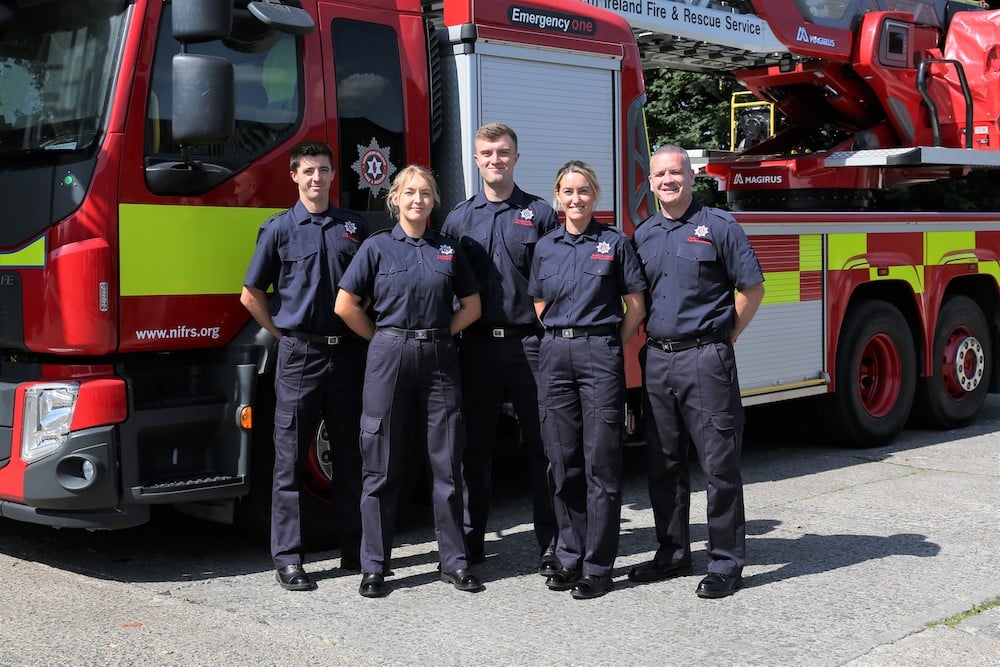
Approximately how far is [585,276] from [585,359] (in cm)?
34

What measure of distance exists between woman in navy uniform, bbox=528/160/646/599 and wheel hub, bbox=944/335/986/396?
496 cm

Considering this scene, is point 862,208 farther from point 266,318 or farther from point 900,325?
point 266,318

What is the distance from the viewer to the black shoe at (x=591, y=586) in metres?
5.07

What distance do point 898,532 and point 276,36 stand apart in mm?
3806

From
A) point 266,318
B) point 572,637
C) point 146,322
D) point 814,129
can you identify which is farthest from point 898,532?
point 814,129

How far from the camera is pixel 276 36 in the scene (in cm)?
546

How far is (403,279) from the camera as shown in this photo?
16.6ft

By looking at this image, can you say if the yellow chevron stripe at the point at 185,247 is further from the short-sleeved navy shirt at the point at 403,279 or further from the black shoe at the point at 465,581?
the black shoe at the point at 465,581

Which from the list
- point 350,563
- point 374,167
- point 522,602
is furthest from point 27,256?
point 522,602

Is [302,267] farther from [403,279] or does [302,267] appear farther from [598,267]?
[598,267]

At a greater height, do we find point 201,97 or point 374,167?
point 201,97

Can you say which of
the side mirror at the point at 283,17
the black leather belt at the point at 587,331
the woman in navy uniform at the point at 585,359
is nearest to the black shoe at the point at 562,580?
the woman in navy uniform at the point at 585,359

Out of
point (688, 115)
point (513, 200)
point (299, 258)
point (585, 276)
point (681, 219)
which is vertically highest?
point (688, 115)

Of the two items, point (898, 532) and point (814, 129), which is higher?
point (814, 129)
